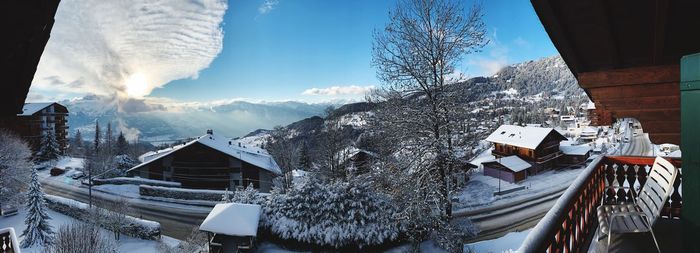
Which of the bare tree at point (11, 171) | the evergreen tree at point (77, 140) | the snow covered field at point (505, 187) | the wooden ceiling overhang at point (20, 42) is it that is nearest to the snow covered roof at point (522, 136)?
the snow covered field at point (505, 187)

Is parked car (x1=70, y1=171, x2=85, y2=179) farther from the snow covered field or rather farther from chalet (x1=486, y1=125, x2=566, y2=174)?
chalet (x1=486, y1=125, x2=566, y2=174)

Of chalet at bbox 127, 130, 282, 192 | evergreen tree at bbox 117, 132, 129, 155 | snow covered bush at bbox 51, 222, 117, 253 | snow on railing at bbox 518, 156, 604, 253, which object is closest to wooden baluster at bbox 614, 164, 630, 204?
snow on railing at bbox 518, 156, 604, 253

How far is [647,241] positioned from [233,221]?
11324 millimetres

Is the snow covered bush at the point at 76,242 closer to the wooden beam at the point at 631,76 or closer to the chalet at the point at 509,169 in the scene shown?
the wooden beam at the point at 631,76

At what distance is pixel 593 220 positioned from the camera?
3.85 m

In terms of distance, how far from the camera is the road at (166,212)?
18130 millimetres

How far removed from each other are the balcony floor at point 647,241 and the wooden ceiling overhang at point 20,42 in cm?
399

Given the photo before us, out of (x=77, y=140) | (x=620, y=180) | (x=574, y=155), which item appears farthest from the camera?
(x=77, y=140)

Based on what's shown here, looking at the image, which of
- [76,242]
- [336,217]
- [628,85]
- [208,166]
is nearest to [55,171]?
[208,166]

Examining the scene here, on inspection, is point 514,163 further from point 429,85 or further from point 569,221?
point 569,221

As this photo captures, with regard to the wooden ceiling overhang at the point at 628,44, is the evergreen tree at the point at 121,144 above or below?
below

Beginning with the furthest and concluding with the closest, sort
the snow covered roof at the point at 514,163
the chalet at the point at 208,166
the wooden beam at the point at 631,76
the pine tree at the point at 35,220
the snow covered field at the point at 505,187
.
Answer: the snow covered roof at the point at 514,163 → the chalet at the point at 208,166 → the snow covered field at the point at 505,187 → the pine tree at the point at 35,220 → the wooden beam at the point at 631,76

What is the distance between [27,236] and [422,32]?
20.8 m

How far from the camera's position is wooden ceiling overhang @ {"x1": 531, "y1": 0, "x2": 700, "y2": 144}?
265 cm
